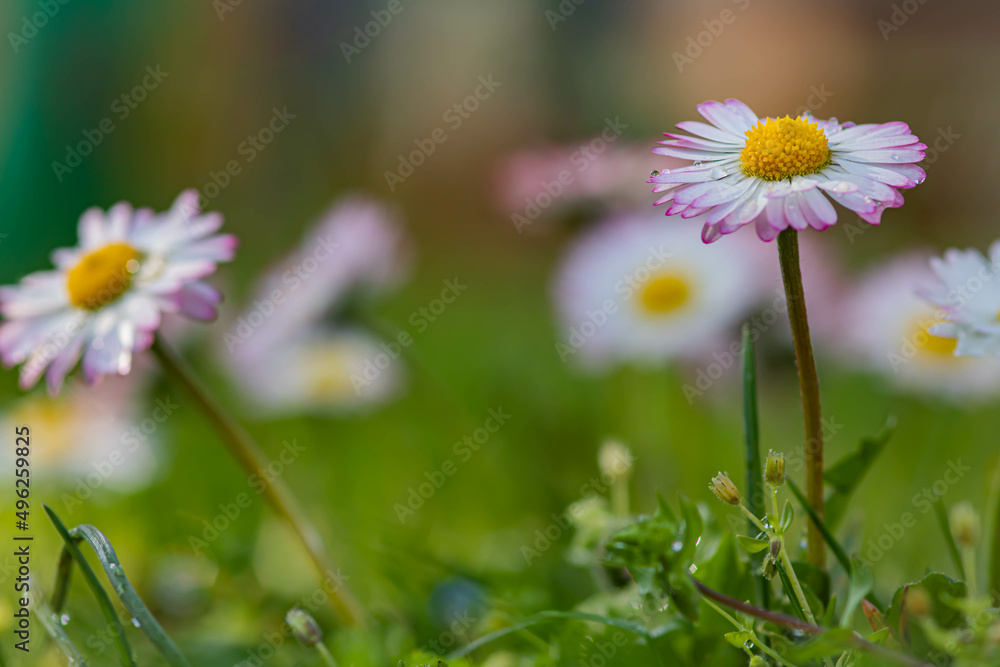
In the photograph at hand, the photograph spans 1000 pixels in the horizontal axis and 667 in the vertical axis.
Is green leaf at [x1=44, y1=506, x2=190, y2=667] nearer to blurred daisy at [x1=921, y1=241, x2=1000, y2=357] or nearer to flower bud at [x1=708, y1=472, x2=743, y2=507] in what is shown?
flower bud at [x1=708, y1=472, x2=743, y2=507]

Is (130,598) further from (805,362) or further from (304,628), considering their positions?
(805,362)

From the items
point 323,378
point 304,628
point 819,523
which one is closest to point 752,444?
point 819,523

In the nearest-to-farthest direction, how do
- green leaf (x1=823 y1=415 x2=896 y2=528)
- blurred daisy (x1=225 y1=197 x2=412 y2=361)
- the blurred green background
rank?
green leaf (x1=823 y1=415 x2=896 y2=528) < the blurred green background < blurred daisy (x1=225 y1=197 x2=412 y2=361)

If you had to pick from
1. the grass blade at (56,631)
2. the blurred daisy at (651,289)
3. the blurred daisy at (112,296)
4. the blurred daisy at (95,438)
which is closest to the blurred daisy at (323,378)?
the blurred daisy at (95,438)

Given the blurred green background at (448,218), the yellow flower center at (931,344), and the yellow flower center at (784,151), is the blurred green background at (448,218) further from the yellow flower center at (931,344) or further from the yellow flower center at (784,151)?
the yellow flower center at (784,151)

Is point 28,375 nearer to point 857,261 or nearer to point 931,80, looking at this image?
point 857,261

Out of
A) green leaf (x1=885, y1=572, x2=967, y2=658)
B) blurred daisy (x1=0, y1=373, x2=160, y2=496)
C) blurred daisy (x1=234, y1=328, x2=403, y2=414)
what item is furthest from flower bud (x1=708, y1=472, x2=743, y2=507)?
blurred daisy (x1=0, y1=373, x2=160, y2=496)
